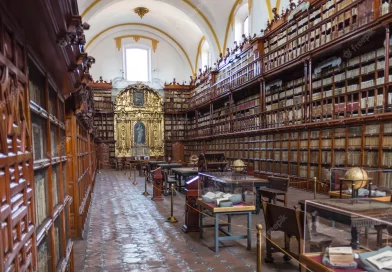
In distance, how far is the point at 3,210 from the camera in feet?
4.09

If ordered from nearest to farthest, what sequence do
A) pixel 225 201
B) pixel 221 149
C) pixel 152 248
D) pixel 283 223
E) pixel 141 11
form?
pixel 283 223 < pixel 225 201 < pixel 152 248 < pixel 221 149 < pixel 141 11

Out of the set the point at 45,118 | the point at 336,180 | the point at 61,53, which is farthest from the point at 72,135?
the point at 336,180

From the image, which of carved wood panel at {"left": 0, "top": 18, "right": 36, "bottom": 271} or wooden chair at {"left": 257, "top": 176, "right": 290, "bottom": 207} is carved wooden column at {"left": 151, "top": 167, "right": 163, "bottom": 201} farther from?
carved wood panel at {"left": 0, "top": 18, "right": 36, "bottom": 271}

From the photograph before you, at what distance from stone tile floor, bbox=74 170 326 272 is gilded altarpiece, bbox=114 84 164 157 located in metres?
16.8

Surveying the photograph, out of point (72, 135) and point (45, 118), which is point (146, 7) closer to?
point (72, 135)

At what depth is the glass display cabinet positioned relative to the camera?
445 cm

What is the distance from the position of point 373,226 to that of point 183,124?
22.6 meters

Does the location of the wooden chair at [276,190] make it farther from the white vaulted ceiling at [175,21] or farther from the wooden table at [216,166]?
the white vaulted ceiling at [175,21]

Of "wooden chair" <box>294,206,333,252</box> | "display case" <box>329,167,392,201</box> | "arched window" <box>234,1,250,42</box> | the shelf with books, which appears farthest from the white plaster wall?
"wooden chair" <box>294,206,333,252</box>

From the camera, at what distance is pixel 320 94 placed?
32.6 feet

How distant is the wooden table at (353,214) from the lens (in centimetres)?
247

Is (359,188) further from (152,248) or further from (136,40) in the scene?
(136,40)

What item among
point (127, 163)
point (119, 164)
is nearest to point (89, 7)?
point (119, 164)

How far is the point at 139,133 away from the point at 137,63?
19.9 ft
